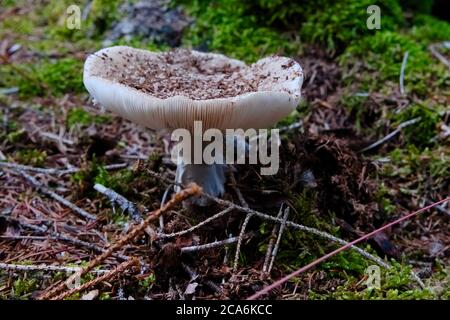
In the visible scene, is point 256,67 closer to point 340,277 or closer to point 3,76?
point 340,277

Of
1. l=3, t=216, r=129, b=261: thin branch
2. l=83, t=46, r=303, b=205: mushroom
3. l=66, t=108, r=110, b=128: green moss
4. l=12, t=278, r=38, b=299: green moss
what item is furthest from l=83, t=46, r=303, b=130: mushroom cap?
l=66, t=108, r=110, b=128: green moss

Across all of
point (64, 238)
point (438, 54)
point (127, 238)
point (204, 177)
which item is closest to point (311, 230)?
point (204, 177)

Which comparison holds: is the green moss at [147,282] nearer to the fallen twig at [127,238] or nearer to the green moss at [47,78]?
the fallen twig at [127,238]

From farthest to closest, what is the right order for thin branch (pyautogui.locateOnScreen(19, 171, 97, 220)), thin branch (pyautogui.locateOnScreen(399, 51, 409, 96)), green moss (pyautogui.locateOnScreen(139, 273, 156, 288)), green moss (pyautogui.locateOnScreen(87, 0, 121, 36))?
green moss (pyautogui.locateOnScreen(87, 0, 121, 36)) → thin branch (pyautogui.locateOnScreen(399, 51, 409, 96)) → thin branch (pyautogui.locateOnScreen(19, 171, 97, 220)) → green moss (pyautogui.locateOnScreen(139, 273, 156, 288))

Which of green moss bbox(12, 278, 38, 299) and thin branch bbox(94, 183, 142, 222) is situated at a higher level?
thin branch bbox(94, 183, 142, 222)

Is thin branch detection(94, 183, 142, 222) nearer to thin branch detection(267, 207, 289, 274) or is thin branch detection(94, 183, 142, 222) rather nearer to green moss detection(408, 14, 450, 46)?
thin branch detection(267, 207, 289, 274)

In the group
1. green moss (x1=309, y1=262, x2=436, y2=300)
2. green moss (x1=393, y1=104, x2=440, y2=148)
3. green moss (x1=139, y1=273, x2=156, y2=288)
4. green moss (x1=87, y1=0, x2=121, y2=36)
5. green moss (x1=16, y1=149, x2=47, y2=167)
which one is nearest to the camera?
green moss (x1=309, y1=262, x2=436, y2=300)

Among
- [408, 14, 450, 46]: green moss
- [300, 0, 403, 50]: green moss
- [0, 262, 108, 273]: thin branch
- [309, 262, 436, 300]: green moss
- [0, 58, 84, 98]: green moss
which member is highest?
[300, 0, 403, 50]: green moss

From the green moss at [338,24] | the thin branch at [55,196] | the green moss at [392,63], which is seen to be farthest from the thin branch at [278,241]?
the green moss at [338,24]
